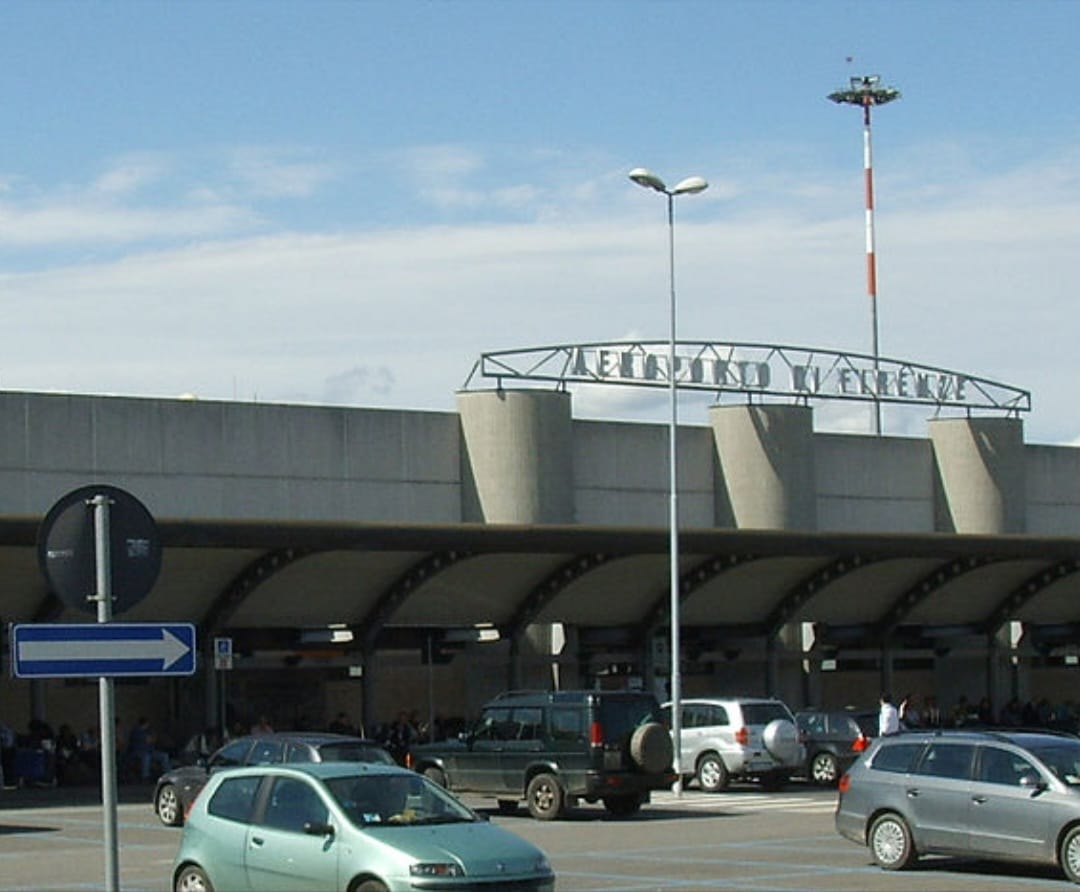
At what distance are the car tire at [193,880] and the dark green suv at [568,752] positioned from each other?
44.5ft

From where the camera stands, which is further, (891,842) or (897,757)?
(897,757)

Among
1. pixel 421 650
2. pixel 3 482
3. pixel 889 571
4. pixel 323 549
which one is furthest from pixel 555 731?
pixel 889 571

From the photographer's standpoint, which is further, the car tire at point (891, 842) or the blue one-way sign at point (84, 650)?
the car tire at point (891, 842)

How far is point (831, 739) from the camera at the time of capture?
39906mm

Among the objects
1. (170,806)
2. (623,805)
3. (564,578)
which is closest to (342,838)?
(170,806)

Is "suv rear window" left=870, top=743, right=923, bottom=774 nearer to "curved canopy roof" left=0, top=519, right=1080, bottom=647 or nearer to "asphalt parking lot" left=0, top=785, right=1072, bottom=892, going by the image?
"asphalt parking lot" left=0, top=785, right=1072, bottom=892

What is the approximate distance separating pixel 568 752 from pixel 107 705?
2014 cm

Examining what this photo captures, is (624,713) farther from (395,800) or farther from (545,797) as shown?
(395,800)

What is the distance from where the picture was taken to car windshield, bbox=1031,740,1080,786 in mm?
22453

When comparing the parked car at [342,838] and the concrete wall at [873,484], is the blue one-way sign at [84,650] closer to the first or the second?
the parked car at [342,838]

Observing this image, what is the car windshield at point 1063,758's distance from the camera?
22453 millimetres

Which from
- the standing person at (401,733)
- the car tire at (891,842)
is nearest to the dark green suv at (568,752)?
the car tire at (891,842)

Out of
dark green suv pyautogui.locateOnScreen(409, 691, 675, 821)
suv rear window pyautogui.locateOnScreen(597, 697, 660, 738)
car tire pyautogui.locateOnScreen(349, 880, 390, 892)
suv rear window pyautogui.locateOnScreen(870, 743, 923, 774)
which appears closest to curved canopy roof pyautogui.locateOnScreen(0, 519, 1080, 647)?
dark green suv pyautogui.locateOnScreen(409, 691, 675, 821)

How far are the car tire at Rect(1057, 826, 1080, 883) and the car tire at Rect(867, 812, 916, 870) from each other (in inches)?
73.6
